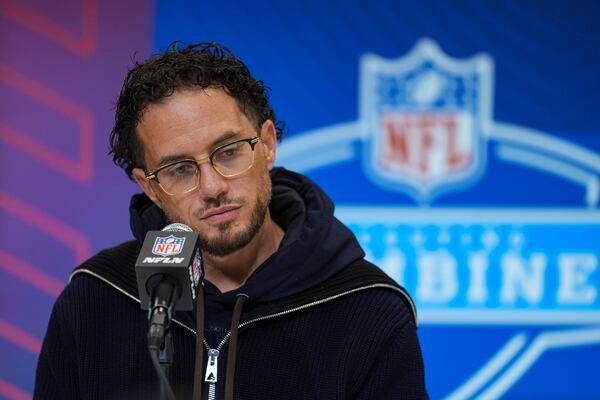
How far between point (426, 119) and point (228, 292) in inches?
64.3

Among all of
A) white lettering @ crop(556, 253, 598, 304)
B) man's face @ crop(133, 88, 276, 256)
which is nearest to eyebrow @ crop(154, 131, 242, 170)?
man's face @ crop(133, 88, 276, 256)

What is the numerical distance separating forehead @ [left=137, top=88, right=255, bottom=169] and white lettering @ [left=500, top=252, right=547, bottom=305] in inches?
64.5

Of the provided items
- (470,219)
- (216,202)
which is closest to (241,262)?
(216,202)

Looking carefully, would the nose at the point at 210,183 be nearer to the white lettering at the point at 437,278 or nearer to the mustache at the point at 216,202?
the mustache at the point at 216,202

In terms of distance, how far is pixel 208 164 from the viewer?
1576mm

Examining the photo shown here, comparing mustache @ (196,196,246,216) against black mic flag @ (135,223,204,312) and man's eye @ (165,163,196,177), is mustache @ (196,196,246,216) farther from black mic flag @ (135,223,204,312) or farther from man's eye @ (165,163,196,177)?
black mic flag @ (135,223,204,312)

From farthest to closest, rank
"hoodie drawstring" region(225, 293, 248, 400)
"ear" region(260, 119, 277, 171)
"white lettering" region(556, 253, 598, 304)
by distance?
1. "white lettering" region(556, 253, 598, 304)
2. "ear" region(260, 119, 277, 171)
3. "hoodie drawstring" region(225, 293, 248, 400)

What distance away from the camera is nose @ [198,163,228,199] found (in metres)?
1.56

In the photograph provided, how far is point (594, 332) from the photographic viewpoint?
2984 millimetres

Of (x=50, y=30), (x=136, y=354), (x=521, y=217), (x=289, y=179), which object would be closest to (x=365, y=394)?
(x=136, y=354)

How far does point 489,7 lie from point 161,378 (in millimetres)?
2435

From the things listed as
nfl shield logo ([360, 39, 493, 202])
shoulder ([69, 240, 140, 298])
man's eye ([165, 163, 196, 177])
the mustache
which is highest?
nfl shield logo ([360, 39, 493, 202])

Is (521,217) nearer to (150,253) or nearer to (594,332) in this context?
(594,332)

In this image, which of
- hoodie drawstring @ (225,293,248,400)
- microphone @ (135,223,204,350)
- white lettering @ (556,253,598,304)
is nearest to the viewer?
microphone @ (135,223,204,350)
